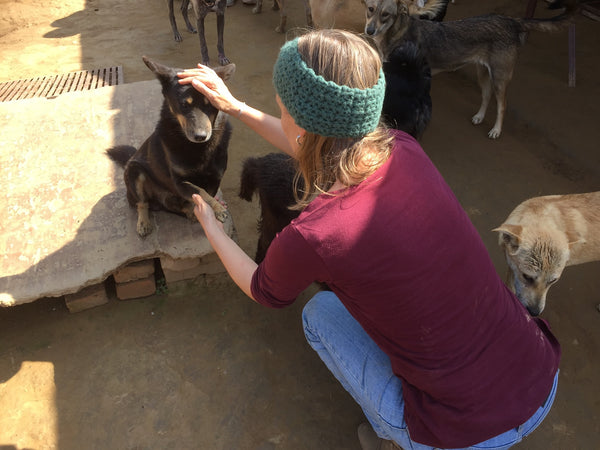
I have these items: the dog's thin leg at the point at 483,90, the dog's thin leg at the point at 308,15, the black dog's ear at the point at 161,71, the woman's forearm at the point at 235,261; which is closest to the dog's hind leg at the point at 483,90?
the dog's thin leg at the point at 483,90

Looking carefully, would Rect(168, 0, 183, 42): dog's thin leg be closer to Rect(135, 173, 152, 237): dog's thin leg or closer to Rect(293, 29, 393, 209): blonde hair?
Rect(135, 173, 152, 237): dog's thin leg

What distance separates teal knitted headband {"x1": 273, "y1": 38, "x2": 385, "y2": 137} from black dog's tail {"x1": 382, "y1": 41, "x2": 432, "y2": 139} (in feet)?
8.20

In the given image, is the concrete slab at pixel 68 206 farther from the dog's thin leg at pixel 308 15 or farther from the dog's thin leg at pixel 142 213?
the dog's thin leg at pixel 308 15

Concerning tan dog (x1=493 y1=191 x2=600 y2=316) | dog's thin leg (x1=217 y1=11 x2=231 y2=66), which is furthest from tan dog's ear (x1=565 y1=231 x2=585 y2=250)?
dog's thin leg (x1=217 y1=11 x2=231 y2=66)

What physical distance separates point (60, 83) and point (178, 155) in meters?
3.13

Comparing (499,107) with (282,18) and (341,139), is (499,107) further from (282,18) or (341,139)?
(341,139)

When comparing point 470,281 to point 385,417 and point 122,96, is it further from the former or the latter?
point 122,96

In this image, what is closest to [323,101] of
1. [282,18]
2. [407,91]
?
[407,91]

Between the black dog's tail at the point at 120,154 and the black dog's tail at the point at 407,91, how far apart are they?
212 cm

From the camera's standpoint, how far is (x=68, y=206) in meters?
2.89

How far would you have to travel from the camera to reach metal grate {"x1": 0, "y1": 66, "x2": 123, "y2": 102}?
14.7 ft

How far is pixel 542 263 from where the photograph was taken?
2.56 metres

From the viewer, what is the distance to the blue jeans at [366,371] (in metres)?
1.65

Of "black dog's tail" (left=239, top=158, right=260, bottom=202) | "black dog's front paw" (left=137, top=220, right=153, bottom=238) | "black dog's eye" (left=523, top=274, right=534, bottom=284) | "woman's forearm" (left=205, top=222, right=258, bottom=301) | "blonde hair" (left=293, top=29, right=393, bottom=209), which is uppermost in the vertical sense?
"blonde hair" (left=293, top=29, right=393, bottom=209)
